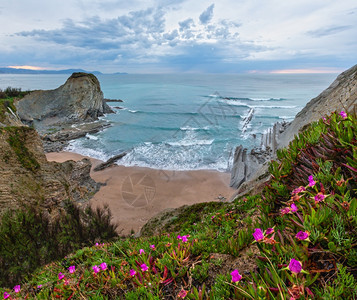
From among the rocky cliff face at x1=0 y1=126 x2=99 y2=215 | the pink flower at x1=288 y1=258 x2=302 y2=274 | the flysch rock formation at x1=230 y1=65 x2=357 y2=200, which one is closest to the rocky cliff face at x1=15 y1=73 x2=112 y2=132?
the rocky cliff face at x1=0 y1=126 x2=99 y2=215

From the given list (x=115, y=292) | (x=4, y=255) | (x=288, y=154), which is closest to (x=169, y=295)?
(x=115, y=292)

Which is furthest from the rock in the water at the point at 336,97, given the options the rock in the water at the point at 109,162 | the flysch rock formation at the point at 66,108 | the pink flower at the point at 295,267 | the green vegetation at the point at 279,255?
the flysch rock formation at the point at 66,108

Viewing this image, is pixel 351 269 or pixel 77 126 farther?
pixel 77 126

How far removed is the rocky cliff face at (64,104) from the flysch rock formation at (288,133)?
32793 mm

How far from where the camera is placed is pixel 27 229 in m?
6.44

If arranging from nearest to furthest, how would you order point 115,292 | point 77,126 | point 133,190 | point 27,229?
point 115,292, point 27,229, point 133,190, point 77,126

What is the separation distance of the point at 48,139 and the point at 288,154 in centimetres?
3436

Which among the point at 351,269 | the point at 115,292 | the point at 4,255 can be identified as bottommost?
the point at 4,255

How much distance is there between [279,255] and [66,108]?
4618 centimetres

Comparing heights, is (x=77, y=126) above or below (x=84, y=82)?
below

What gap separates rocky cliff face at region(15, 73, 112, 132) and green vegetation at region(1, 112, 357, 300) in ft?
135

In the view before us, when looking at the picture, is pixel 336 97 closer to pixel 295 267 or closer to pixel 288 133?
pixel 288 133

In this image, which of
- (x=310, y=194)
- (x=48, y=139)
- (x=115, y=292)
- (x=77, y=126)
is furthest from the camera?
(x=77, y=126)

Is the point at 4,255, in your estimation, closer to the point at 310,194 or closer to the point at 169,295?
the point at 169,295
